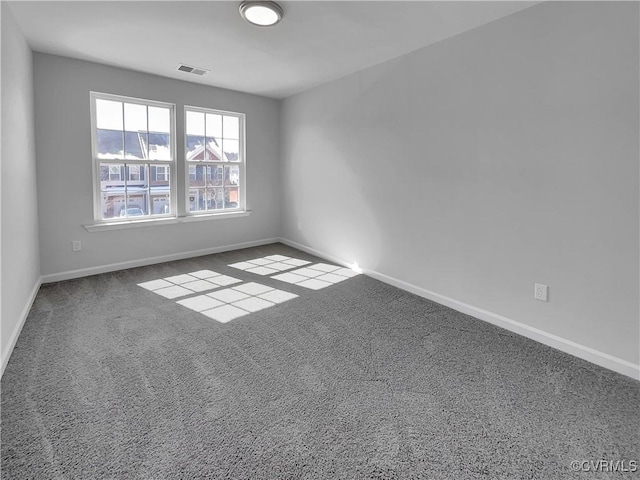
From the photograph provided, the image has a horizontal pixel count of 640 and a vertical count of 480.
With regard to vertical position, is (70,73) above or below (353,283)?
above

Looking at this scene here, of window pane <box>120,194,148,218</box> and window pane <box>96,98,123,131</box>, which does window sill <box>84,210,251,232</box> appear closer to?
window pane <box>120,194,148,218</box>

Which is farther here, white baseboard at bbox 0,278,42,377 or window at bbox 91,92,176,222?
window at bbox 91,92,176,222

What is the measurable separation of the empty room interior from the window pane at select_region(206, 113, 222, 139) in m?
0.21

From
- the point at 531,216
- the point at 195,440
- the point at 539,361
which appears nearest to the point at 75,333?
the point at 195,440

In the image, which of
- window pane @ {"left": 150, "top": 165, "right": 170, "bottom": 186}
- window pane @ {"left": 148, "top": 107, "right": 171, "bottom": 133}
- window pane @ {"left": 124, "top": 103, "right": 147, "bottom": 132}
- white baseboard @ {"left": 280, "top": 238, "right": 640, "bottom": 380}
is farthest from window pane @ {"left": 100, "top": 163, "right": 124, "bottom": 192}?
white baseboard @ {"left": 280, "top": 238, "right": 640, "bottom": 380}

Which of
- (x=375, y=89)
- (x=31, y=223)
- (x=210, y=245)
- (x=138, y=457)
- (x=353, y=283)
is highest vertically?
(x=375, y=89)

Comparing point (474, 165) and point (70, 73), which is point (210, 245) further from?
point (474, 165)

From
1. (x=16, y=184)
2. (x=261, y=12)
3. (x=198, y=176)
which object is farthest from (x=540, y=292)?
(x=198, y=176)

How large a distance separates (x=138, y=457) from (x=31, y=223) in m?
2.89

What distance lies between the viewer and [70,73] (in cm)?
379

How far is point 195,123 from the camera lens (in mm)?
4895

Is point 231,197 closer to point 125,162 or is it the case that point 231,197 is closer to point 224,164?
point 224,164

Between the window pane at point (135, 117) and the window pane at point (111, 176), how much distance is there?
0.50 meters

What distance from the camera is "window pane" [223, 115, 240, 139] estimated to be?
206 inches
